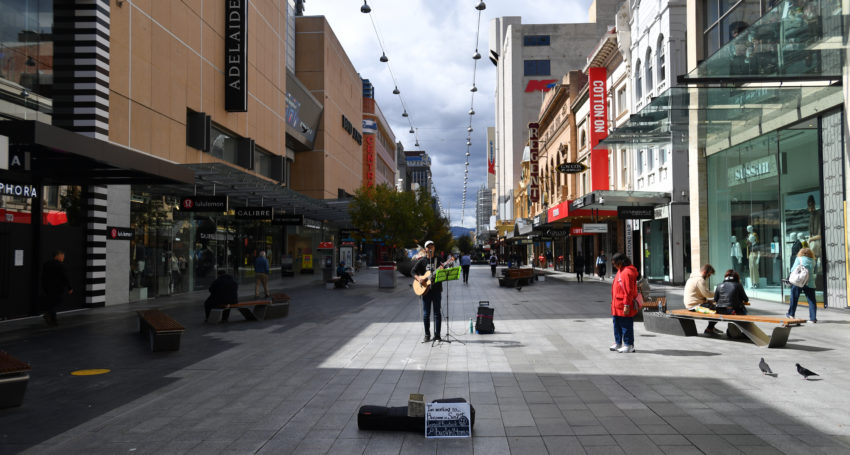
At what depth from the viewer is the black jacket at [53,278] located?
12891mm

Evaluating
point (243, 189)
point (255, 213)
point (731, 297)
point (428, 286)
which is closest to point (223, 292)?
point (428, 286)

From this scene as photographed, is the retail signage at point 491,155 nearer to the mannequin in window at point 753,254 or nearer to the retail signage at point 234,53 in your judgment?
the retail signage at point 234,53

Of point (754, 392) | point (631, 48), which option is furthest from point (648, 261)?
point (754, 392)

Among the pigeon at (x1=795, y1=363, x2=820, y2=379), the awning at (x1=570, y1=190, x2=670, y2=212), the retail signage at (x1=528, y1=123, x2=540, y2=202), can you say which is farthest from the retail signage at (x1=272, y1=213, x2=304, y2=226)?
the retail signage at (x1=528, y1=123, x2=540, y2=202)

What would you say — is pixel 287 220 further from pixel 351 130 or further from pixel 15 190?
pixel 351 130

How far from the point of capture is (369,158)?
70.1 metres

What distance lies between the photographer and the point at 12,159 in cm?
1102

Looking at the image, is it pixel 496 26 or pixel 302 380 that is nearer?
pixel 302 380

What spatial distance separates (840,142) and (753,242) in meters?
5.03

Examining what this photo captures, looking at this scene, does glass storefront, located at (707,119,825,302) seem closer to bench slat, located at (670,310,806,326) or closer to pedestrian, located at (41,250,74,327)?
bench slat, located at (670,310,806,326)

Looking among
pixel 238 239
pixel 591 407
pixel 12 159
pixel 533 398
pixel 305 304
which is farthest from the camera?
pixel 238 239

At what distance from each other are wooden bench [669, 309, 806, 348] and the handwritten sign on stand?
6525 mm

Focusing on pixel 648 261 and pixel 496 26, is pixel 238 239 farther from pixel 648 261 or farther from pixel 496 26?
pixel 496 26

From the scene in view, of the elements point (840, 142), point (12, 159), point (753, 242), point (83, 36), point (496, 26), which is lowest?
point (753, 242)
